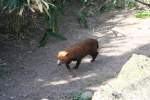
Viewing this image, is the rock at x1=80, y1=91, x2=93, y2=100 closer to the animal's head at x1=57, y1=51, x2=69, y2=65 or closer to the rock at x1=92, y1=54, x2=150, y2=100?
the animal's head at x1=57, y1=51, x2=69, y2=65

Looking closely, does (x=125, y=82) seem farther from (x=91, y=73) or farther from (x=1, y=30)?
(x=1, y=30)

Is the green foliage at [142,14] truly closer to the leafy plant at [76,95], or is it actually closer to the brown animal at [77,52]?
the brown animal at [77,52]

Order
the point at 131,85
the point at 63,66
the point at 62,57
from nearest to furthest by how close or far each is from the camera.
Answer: the point at 131,85
the point at 62,57
the point at 63,66

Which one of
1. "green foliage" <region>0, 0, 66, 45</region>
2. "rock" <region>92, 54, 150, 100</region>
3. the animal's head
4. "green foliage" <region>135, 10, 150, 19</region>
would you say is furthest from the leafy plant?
"green foliage" <region>135, 10, 150, 19</region>

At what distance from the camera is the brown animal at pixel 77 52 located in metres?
7.39

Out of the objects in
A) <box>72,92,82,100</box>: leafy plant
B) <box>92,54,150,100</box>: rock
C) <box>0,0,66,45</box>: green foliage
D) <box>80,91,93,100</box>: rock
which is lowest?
<box>72,92,82,100</box>: leafy plant

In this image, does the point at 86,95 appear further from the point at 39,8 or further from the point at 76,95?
the point at 39,8

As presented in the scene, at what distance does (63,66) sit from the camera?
801 cm

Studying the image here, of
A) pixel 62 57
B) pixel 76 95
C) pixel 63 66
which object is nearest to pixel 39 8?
pixel 62 57

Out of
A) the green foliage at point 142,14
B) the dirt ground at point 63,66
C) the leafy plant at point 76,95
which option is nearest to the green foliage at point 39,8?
the dirt ground at point 63,66

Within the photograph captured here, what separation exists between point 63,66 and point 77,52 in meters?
Result: 0.58

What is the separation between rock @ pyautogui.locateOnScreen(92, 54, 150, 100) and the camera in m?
2.92

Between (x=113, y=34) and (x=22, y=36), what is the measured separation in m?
1.95

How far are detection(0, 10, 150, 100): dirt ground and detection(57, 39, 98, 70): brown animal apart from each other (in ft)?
0.70
